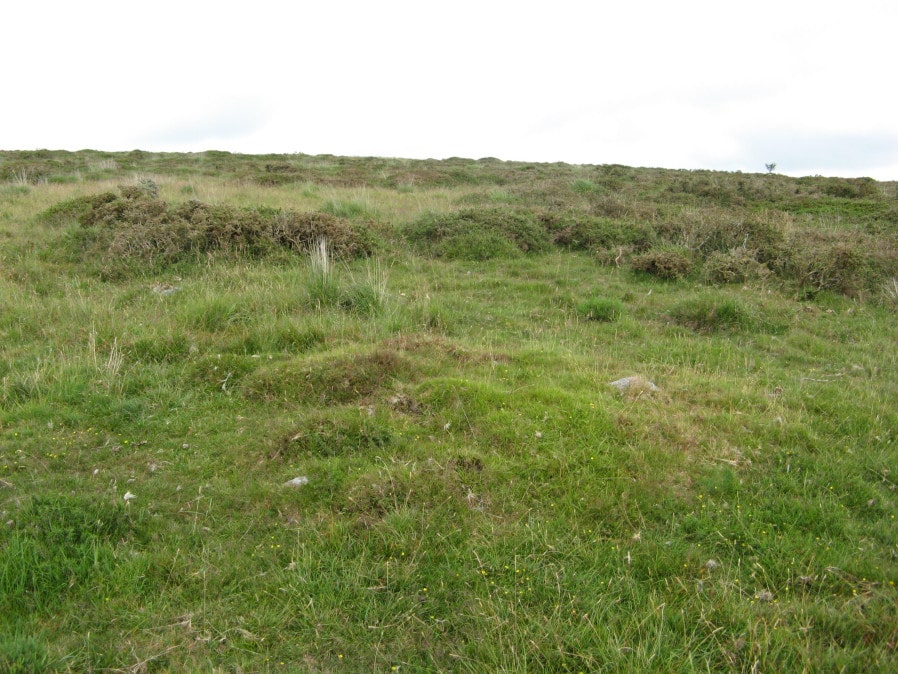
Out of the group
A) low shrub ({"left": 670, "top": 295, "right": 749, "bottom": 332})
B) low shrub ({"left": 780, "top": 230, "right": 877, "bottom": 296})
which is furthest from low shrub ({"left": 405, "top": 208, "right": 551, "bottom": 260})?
low shrub ({"left": 780, "top": 230, "right": 877, "bottom": 296})

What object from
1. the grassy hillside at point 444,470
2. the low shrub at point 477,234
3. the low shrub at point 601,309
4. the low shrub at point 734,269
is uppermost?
the low shrub at point 477,234

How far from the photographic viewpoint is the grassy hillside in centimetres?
285

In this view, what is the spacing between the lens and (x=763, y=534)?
3492mm

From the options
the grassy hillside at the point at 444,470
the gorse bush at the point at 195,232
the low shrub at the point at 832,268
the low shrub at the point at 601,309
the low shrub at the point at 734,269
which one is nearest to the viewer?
the grassy hillside at the point at 444,470

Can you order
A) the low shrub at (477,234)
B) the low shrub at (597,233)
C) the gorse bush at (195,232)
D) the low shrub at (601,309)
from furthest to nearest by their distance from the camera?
the low shrub at (597,233) < the low shrub at (477,234) < the gorse bush at (195,232) < the low shrub at (601,309)

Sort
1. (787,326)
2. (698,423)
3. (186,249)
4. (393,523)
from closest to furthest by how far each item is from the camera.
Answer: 1. (393,523)
2. (698,423)
3. (787,326)
4. (186,249)

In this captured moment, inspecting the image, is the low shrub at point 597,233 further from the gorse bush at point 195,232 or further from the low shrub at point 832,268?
the gorse bush at point 195,232

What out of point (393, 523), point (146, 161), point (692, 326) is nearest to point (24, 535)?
point (393, 523)

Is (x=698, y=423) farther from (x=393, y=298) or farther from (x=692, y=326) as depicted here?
(x=393, y=298)

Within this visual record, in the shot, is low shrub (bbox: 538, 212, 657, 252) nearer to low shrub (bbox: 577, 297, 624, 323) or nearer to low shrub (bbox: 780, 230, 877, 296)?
low shrub (bbox: 780, 230, 877, 296)

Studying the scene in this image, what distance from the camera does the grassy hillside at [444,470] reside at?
9.35 feet

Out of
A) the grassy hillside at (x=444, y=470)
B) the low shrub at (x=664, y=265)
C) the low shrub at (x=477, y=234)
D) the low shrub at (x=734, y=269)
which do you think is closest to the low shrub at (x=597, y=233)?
the low shrub at (x=477, y=234)

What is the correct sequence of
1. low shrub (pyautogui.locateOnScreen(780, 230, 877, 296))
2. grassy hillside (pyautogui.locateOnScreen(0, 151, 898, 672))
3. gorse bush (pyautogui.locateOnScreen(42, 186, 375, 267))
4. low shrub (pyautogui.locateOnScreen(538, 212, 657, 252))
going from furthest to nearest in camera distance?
low shrub (pyautogui.locateOnScreen(538, 212, 657, 252)) → gorse bush (pyautogui.locateOnScreen(42, 186, 375, 267)) → low shrub (pyautogui.locateOnScreen(780, 230, 877, 296)) → grassy hillside (pyautogui.locateOnScreen(0, 151, 898, 672))

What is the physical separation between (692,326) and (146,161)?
93.9 feet
